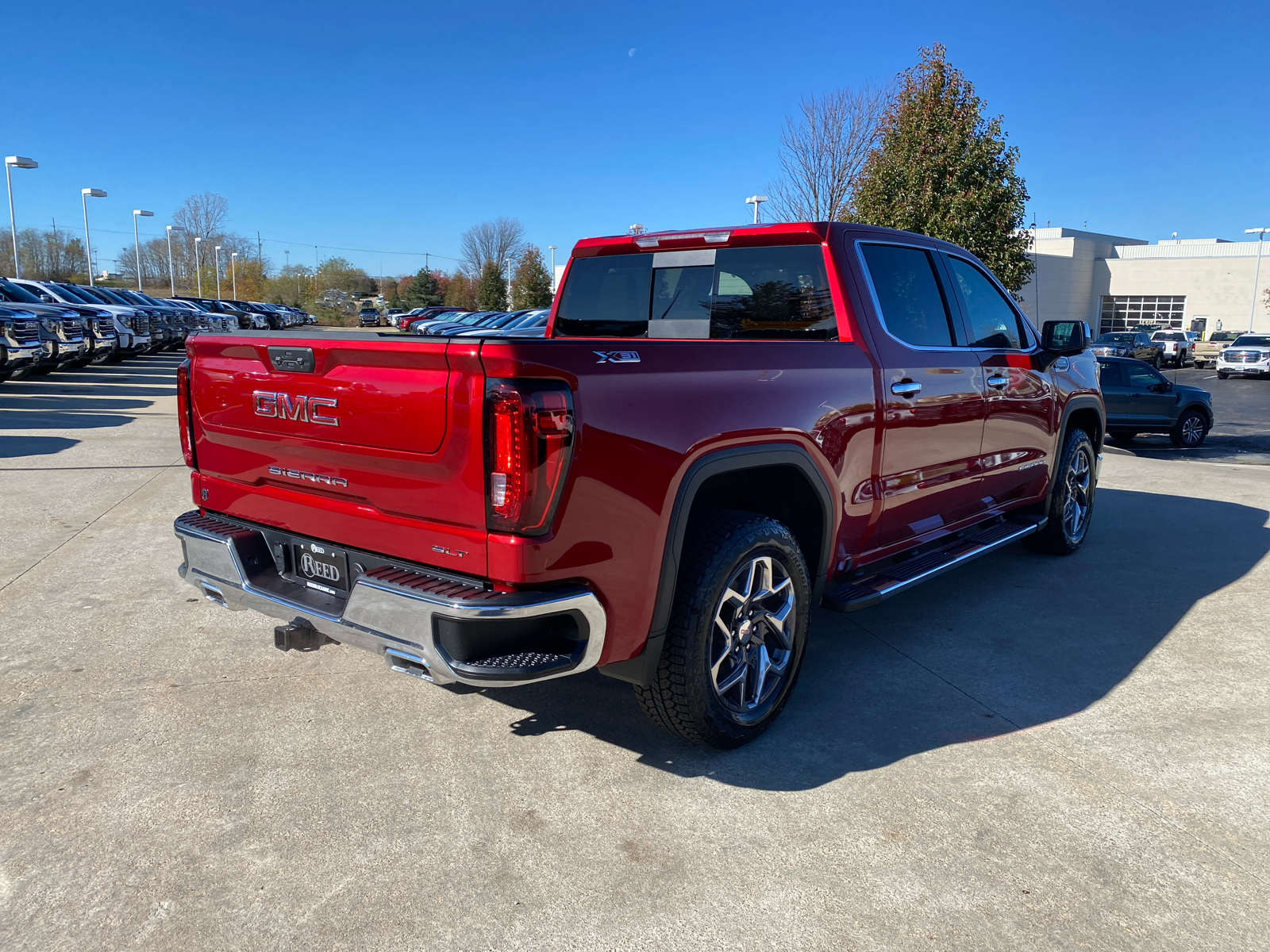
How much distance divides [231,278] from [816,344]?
290ft

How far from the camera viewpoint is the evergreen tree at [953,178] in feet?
50.8

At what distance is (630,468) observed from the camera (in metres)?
2.85

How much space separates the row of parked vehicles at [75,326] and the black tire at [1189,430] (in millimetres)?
14375

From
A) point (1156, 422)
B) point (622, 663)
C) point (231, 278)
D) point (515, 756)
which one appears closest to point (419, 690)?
point (515, 756)

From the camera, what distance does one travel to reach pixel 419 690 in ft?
13.3

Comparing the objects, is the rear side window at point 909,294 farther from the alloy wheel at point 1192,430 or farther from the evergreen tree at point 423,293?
the evergreen tree at point 423,293

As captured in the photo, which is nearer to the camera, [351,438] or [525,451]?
[525,451]

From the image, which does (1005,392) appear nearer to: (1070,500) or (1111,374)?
(1070,500)

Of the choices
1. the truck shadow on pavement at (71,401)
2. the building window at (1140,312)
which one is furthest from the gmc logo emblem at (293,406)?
the building window at (1140,312)

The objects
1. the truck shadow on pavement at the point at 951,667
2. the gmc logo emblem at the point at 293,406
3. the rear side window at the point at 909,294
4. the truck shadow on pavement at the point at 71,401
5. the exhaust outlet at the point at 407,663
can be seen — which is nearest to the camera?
the exhaust outlet at the point at 407,663

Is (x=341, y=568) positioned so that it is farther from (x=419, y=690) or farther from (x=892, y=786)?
(x=892, y=786)

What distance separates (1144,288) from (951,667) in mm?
64531

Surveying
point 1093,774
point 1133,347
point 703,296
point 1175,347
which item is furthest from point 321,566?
point 1175,347

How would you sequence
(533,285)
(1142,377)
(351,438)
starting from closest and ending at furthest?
(351,438)
(1142,377)
(533,285)
